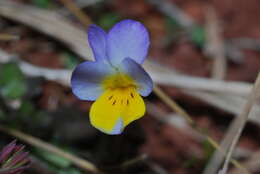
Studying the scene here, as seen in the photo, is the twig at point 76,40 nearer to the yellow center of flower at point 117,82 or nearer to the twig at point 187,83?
the twig at point 187,83

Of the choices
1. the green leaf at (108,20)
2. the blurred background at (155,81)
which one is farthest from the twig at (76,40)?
the green leaf at (108,20)

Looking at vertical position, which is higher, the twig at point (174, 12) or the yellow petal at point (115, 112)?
the twig at point (174, 12)

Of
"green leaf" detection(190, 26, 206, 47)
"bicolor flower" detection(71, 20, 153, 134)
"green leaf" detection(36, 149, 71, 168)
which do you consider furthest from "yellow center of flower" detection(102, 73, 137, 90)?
"green leaf" detection(190, 26, 206, 47)

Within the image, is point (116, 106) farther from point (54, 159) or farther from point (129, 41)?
point (54, 159)

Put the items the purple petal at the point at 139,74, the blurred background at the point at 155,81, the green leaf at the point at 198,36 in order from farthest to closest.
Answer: the green leaf at the point at 198,36 < the blurred background at the point at 155,81 < the purple petal at the point at 139,74

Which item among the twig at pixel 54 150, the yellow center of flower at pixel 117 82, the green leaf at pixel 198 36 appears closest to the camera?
the yellow center of flower at pixel 117 82

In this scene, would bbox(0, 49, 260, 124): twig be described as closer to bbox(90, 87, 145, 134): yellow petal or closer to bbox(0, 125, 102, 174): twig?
bbox(0, 125, 102, 174): twig
